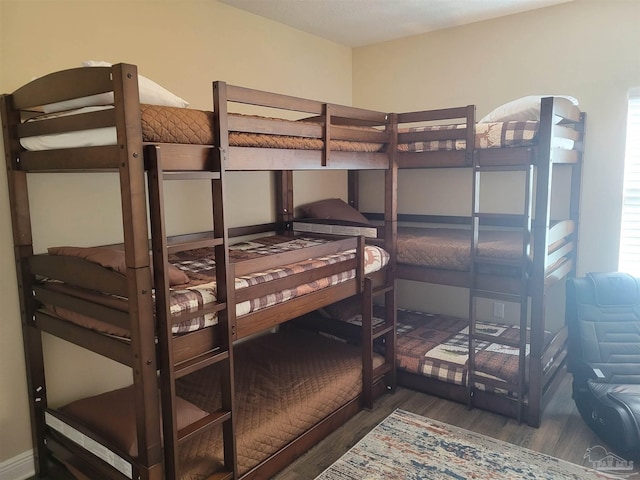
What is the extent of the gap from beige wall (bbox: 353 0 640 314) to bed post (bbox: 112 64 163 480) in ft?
9.58

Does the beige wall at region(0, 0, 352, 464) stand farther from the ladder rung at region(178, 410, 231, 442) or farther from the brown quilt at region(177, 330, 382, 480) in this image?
the ladder rung at region(178, 410, 231, 442)

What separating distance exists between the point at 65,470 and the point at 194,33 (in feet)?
8.48

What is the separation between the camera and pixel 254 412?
2547 millimetres

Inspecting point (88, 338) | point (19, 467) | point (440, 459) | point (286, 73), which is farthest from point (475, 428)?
point (286, 73)

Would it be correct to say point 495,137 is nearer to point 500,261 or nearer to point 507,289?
point 500,261

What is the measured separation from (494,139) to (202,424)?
2223 millimetres

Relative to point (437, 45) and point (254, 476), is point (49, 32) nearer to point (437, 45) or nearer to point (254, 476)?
point (254, 476)

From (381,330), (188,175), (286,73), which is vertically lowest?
(381,330)

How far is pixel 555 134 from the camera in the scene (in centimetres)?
283

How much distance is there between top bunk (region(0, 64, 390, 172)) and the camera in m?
1.67

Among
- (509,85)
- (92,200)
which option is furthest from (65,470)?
(509,85)

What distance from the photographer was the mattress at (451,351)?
3.07 meters

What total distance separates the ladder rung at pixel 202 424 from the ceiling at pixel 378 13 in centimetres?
262

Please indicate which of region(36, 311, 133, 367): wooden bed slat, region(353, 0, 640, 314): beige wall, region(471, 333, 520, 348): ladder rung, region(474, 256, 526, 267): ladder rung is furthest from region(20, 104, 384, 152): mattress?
region(353, 0, 640, 314): beige wall
